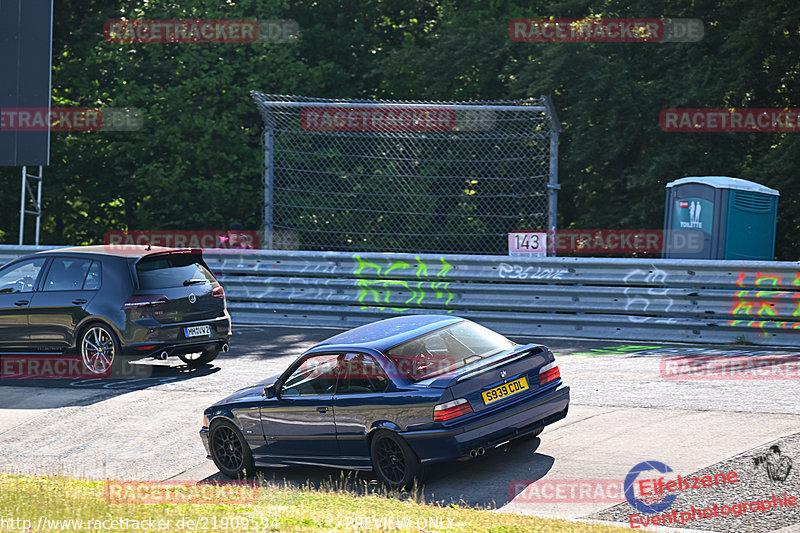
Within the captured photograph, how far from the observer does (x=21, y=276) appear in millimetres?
13188

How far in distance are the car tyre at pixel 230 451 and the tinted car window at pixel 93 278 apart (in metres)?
4.30

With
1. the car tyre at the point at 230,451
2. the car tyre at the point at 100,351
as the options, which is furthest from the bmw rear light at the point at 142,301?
the car tyre at the point at 230,451

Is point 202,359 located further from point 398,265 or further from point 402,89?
point 402,89

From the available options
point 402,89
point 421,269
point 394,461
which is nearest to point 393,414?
point 394,461

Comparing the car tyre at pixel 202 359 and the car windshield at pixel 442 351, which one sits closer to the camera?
the car windshield at pixel 442 351

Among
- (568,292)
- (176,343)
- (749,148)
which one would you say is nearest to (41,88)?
(176,343)

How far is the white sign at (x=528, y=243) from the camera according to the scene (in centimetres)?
1438

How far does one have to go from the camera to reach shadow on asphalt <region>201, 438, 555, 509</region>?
7.48 m

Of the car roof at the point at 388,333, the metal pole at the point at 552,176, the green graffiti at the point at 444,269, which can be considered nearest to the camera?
the car roof at the point at 388,333

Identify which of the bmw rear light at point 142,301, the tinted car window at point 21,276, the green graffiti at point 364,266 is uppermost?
the green graffiti at point 364,266

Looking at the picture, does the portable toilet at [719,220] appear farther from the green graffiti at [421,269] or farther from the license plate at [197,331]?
the license plate at [197,331]

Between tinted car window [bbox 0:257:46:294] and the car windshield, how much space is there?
Result: 672cm

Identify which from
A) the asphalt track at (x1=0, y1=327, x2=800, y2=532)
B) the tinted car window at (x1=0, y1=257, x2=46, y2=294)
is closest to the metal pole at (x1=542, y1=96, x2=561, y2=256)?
the asphalt track at (x1=0, y1=327, x2=800, y2=532)

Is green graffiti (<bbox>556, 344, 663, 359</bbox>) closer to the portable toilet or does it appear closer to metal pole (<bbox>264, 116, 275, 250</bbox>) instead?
the portable toilet
